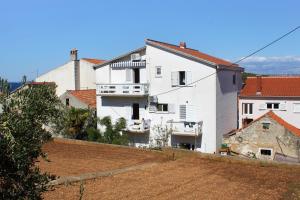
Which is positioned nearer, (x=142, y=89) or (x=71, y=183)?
(x=71, y=183)

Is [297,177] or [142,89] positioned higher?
[142,89]

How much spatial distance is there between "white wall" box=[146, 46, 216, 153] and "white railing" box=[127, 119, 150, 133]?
61 centimetres

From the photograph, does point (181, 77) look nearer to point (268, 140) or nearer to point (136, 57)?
point (136, 57)

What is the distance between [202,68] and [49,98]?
2759cm

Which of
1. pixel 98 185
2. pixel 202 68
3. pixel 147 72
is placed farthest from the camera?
pixel 147 72

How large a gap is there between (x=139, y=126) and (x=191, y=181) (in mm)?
15846

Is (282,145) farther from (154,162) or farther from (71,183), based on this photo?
(71,183)

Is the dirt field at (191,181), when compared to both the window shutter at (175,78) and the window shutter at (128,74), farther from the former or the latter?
the window shutter at (128,74)

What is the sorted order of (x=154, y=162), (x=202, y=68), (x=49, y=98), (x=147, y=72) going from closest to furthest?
(x=49, y=98) < (x=154, y=162) < (x=202, y=68) < (x=147, y=72)

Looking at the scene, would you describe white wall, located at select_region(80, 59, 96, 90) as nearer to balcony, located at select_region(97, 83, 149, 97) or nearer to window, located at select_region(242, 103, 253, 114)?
balcony, located at select_region(97, 83, 149, 97)

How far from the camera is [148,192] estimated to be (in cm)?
1886

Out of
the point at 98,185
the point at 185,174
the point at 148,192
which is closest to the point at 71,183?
the point at 98,185

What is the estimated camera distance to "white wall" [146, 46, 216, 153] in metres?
34.5

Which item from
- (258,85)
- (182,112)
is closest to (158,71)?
(182,112)
